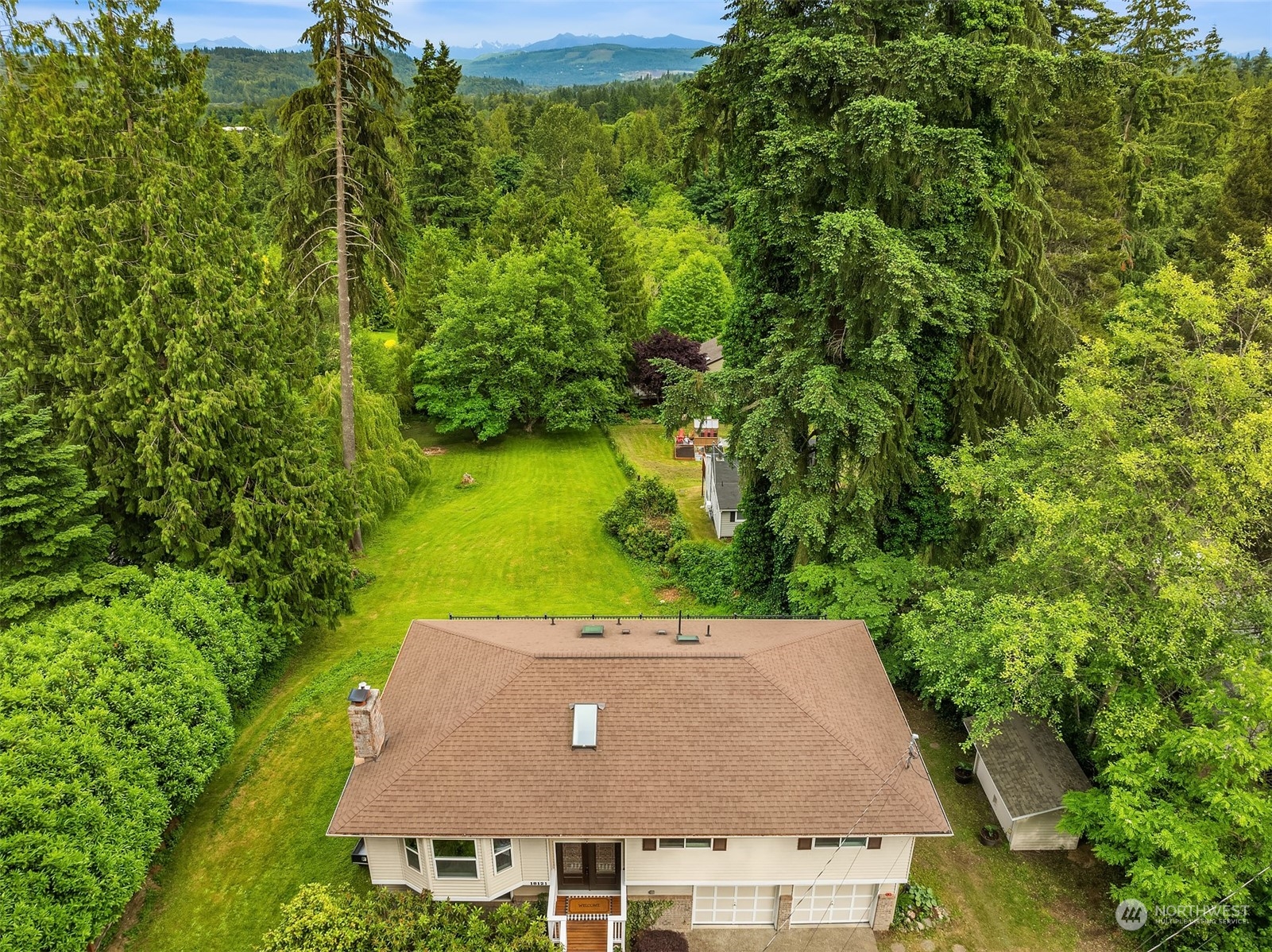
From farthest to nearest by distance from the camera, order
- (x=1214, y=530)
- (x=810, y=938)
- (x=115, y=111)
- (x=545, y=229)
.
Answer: (x=545, y=229)
(x=115, y=111)
(x=810, y=938)
(x=1214, y=530)

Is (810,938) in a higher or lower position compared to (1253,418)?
lower

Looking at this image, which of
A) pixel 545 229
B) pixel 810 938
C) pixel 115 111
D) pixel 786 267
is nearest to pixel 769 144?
pixel 786 267

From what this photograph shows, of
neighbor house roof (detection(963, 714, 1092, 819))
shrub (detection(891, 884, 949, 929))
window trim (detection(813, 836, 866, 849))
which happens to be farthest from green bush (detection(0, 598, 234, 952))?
neighbor house roof (detection(963, 714, 1092, 819))

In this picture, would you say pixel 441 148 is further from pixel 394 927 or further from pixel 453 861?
pixel 394 927

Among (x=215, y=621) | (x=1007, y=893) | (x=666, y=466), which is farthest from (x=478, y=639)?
(x=666, y=466)

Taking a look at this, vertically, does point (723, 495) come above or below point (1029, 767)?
above

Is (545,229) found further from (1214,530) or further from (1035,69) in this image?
(1214,530)
